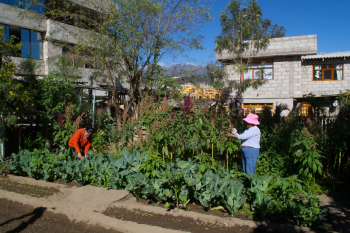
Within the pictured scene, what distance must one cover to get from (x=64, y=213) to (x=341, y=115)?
19.5ft

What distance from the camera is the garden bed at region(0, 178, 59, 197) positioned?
5297mm

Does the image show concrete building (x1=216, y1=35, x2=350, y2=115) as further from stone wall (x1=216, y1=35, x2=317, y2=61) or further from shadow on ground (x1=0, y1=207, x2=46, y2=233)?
shadow on ground (x1=0, y1=207, x2=46, y2=233)

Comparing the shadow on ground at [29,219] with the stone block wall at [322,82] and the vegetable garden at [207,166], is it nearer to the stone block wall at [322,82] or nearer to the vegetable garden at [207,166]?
the vegetable garden at [207,166]

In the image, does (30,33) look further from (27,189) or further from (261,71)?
(261,71)

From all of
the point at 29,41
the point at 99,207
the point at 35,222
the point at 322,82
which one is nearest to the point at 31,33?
the point at 29,41

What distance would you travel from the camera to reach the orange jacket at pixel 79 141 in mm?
6243

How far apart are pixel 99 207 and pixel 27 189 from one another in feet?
6.82

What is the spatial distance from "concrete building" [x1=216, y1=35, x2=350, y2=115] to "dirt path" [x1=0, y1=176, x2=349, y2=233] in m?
17.7

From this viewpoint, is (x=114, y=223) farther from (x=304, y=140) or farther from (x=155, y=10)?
(x=155, y=10)

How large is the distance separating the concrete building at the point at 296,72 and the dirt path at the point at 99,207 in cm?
1774

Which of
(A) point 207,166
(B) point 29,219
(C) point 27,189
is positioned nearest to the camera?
(B) point 29,219

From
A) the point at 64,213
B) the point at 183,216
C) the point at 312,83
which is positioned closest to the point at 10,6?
the point at 64,213

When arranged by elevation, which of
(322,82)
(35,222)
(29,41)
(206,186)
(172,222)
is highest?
(29,41)

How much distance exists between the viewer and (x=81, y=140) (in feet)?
21.3
